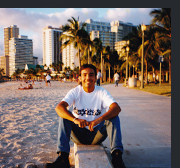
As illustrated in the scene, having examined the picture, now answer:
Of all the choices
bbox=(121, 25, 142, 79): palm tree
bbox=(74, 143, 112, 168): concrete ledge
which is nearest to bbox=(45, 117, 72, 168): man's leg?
bbox=(74, 143, 112, 168): concrete ledge

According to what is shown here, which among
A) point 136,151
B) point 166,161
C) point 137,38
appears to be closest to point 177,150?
point 166,161

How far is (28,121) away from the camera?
544 centimetres

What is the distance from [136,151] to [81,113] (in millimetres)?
1291

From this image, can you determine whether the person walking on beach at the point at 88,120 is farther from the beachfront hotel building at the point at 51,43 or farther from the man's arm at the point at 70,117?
the beachfront hotel building at the point at 51,43

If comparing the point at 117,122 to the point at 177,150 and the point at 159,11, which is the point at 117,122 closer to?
the point at 177,150

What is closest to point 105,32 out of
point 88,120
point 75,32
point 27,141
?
point 75,32

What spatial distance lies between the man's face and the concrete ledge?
0.83m

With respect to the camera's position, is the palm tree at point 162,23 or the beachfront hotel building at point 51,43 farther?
the beachfront hotel building at point 51,43

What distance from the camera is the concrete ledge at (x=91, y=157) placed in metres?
2.25

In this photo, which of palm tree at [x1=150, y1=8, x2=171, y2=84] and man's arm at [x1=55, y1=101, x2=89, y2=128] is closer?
man's arm at [x1=55, y1=101, x2=89, y2=128]

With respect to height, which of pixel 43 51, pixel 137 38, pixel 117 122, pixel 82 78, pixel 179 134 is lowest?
pixel 179 134

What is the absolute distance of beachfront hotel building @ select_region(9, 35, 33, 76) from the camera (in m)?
165

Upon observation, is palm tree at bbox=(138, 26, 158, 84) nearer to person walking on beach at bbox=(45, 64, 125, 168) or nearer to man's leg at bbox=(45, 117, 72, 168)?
person walking on beach at bbox=(45, 64, 125, 168)

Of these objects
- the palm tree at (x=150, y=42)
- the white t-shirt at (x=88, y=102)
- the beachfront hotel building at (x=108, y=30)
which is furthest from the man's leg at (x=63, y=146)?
the beachfront hotel building at (x=108, y=30)
